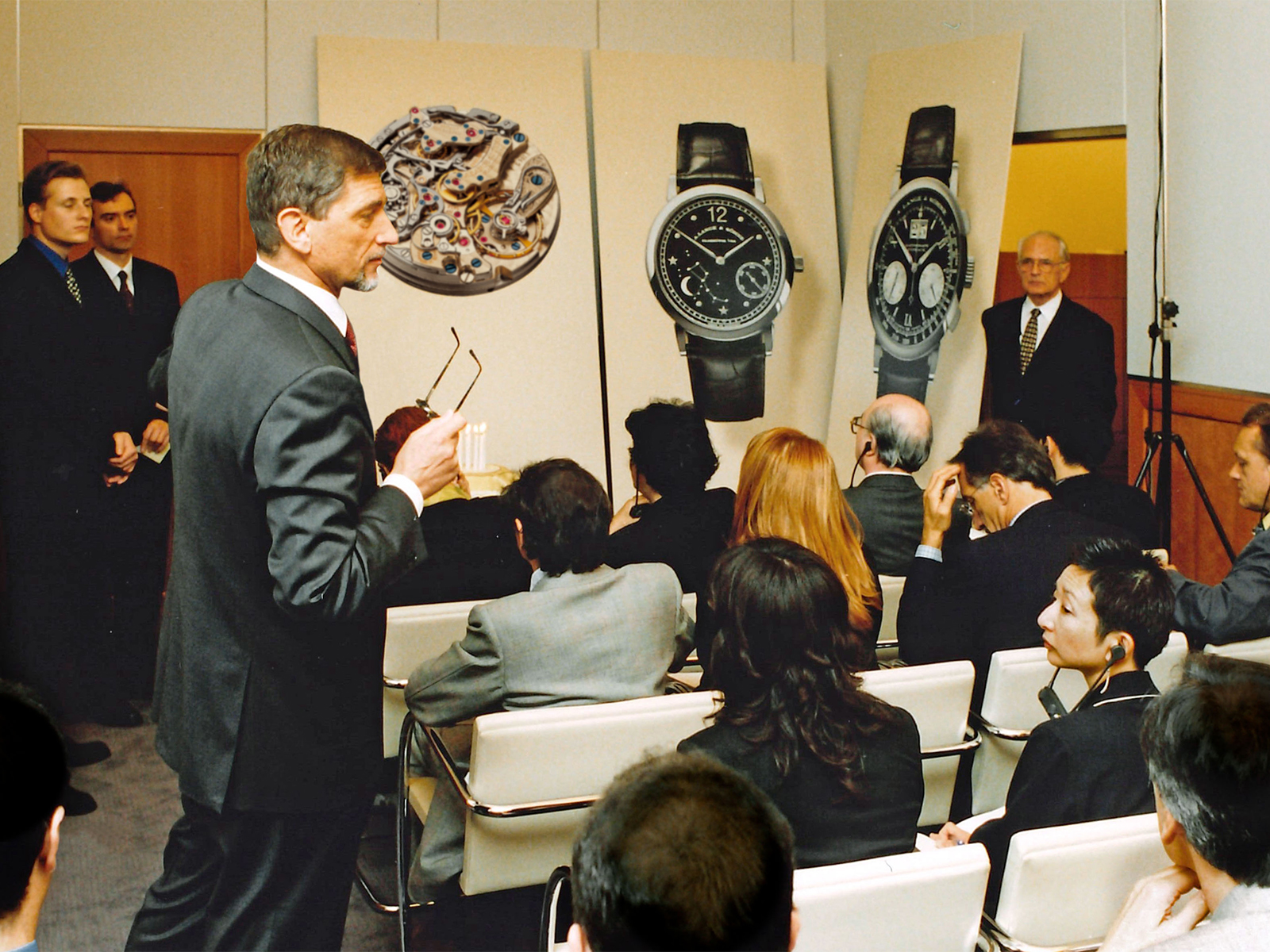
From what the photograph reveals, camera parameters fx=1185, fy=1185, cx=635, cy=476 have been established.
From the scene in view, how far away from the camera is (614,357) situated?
6023 millimetres

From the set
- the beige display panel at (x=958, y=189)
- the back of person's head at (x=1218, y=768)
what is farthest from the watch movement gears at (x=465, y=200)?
the back of person's head at (x=1218, y=768)

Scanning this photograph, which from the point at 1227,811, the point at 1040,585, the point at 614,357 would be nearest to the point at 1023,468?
the point at 1040,585

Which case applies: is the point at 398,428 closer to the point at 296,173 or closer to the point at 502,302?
the point at 296,173

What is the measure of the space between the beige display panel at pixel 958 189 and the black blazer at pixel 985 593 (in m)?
2.57

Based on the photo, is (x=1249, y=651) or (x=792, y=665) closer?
(x=792, y=665)

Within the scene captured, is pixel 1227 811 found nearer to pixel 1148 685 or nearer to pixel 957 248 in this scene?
pixel 1148 685

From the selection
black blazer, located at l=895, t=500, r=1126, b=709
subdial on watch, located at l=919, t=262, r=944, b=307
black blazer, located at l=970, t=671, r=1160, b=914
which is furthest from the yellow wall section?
black blazer, located at l=970, t=671, r=1160, b=914

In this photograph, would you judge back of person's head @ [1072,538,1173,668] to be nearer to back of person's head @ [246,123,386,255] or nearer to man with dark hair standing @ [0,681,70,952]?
back of person's head @ [246,123,386,255]

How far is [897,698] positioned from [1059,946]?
2.00 feet

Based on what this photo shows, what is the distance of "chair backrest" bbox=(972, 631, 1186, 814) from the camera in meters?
2.51

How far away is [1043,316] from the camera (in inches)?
207

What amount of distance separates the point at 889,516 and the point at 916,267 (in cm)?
258

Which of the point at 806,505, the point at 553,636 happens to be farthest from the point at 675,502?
the point at 553,636

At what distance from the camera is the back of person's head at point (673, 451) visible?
335 centimetres
